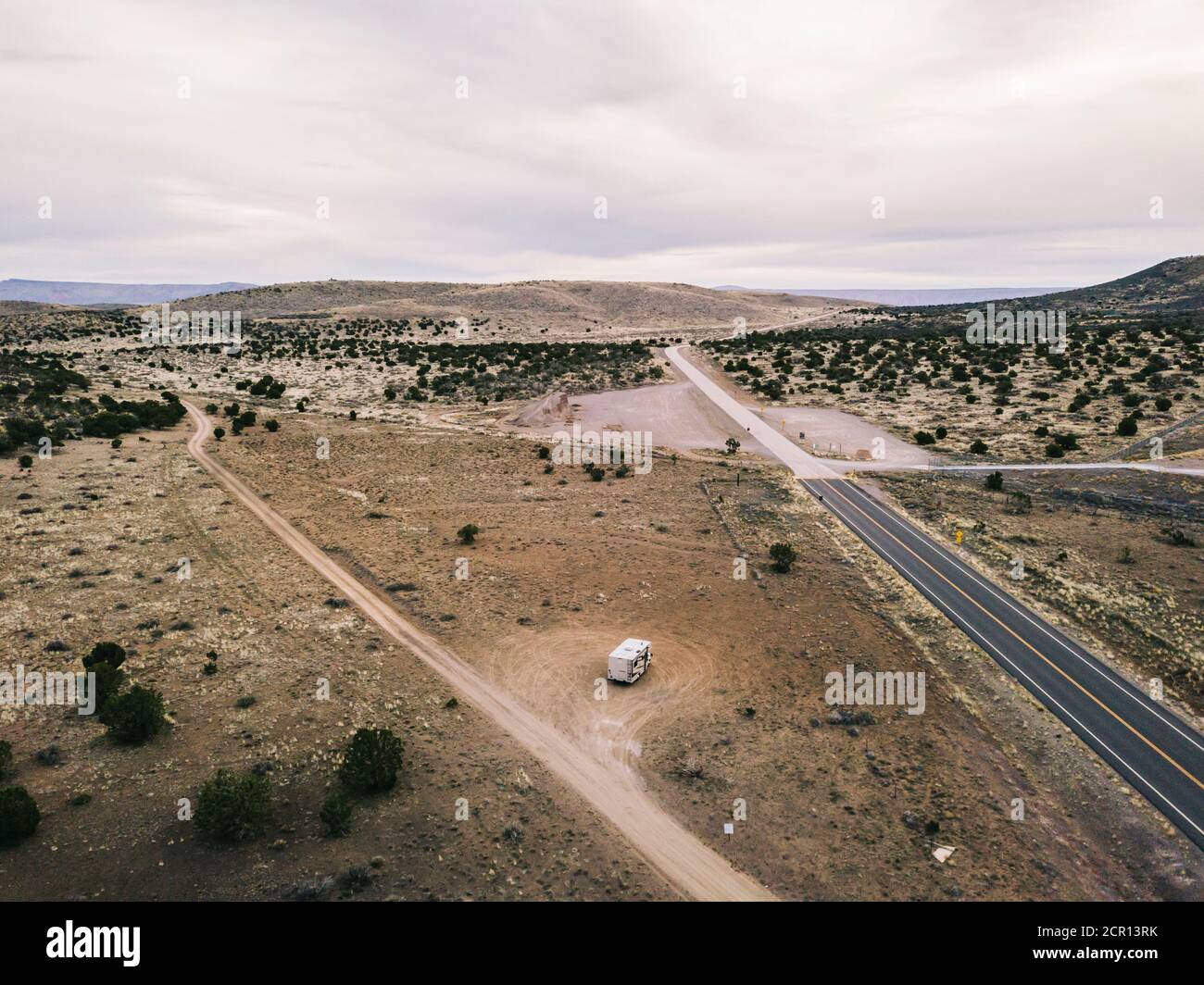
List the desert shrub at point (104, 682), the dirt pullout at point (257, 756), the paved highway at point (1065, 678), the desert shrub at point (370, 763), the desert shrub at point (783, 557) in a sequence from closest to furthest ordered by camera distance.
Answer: the dirt pullout at point (257, 756)
the desert shrub at point (370, 763)
the paved highway at point (1065, 678)
the desert shrub at point (104, 682)
the desert shrub at point (783, 557)

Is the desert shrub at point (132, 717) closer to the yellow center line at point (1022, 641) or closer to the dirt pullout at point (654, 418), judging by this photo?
the yellow center line at point (1022, 641)

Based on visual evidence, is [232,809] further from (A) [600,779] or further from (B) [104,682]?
(A) [600,779]

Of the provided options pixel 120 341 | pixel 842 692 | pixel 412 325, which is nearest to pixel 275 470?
pixel 842 692

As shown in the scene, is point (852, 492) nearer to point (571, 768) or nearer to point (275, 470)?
point (571, 768)

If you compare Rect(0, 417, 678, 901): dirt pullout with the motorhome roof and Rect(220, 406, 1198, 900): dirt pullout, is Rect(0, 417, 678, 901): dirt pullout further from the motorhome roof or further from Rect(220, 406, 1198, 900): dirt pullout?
the motorhome roof

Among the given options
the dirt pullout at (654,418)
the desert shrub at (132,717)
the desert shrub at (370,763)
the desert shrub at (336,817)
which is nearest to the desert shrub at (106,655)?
the desert shrub at (132,717)
